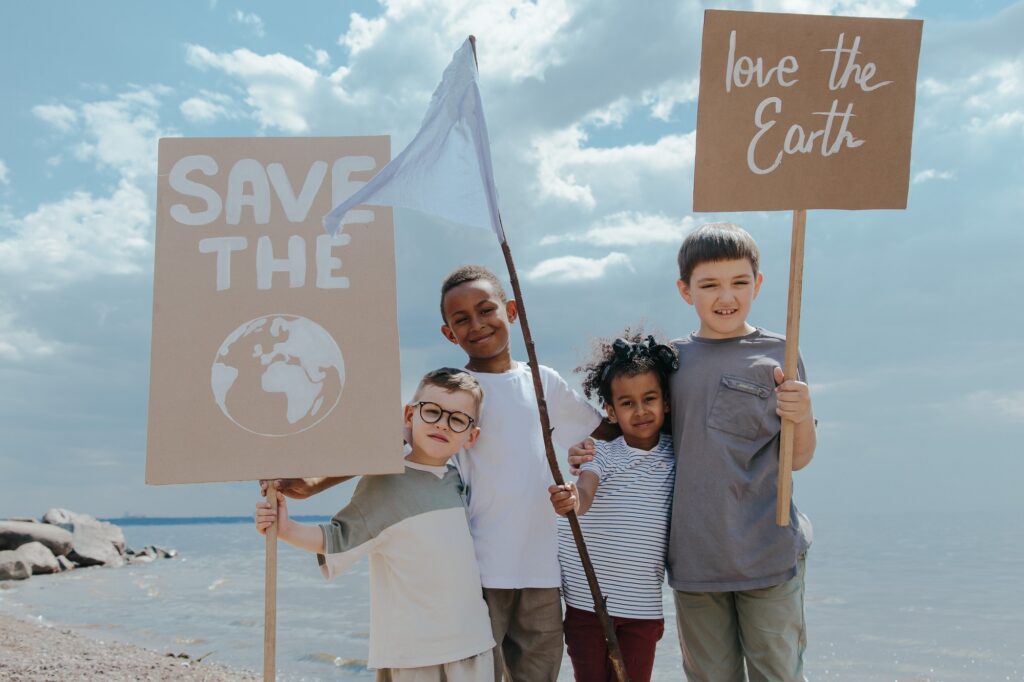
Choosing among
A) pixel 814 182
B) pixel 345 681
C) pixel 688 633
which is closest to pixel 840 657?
pixel 345 681

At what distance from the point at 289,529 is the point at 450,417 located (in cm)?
68

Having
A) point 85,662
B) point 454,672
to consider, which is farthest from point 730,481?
point 85,662

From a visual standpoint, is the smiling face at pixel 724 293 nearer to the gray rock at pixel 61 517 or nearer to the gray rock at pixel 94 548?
the gray rock at pixel 94 548

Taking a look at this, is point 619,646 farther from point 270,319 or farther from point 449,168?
point 449,168

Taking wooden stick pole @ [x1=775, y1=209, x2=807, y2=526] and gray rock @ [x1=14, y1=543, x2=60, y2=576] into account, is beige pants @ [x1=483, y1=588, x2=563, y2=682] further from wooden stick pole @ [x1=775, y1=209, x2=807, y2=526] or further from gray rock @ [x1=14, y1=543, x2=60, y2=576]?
gray rock @ [x1=14, y1=543, x2=60, y2=576]

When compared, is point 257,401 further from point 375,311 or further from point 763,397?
point 763,397

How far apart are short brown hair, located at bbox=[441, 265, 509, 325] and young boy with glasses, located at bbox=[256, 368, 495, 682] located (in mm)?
448

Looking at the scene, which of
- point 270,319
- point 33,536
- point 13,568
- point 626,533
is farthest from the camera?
point 33,536

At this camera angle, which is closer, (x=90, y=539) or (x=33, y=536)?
(x=33, y=536)

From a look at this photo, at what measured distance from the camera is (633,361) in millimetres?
3389

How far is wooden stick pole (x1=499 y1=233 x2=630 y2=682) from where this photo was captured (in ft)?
9.93

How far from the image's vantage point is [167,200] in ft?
10.2

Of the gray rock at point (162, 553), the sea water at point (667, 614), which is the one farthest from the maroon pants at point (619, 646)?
the gray rock at point (162, 553)

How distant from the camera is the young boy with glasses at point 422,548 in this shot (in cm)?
300
